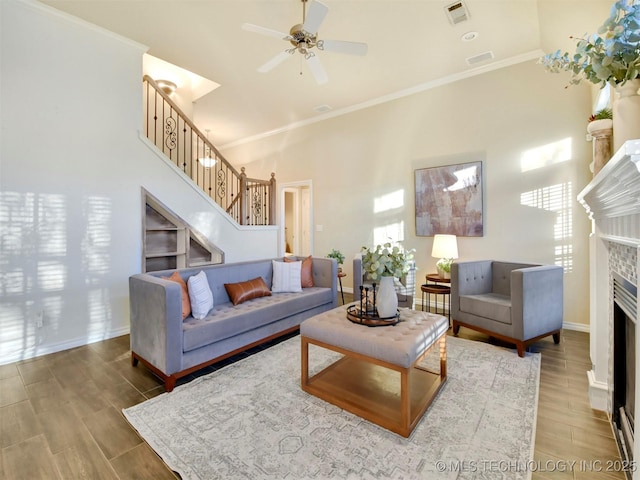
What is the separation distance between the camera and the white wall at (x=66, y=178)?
2.91 m

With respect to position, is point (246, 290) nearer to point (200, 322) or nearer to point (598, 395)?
point (200, 322)

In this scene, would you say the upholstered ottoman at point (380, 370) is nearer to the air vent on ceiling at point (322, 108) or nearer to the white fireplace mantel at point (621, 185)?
the white fireplace mantel at point (621, 185)

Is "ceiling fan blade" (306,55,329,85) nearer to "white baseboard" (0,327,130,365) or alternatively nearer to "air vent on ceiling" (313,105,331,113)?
"air vent on ceiling" (313,105,331,113)

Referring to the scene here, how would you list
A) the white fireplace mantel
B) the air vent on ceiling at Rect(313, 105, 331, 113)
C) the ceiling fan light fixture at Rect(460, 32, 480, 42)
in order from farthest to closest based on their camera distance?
the air vent on ceiling at Rect(313, 105, 331, 113)
the ceiling fan light fixture at Rect(460, 32, 480, 42)
the white fireplace mantel

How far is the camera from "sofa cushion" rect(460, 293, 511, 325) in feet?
9.75

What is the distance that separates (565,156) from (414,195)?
195cm

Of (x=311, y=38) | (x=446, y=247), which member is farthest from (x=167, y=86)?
(x=446, y=247)

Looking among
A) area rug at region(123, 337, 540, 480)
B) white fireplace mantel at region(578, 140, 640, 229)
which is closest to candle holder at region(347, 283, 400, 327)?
area rug at region(123, 337, 540, 480)

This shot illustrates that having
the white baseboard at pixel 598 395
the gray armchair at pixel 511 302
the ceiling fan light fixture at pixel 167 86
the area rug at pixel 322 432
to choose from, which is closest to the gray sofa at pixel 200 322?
the area rug at pixel 322 432

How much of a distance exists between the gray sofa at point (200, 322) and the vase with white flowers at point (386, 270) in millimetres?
1302

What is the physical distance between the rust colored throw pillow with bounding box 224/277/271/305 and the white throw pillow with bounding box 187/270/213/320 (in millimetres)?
376

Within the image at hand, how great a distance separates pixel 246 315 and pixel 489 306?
8.31ft

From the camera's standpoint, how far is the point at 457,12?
3031mm

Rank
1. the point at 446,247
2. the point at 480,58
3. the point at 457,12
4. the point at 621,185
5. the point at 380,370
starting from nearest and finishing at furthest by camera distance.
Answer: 1. the point at 621,185
2. the point at 380,370
3. the point at 457,12
4. the point at 480,58
5. the point at 446,247
